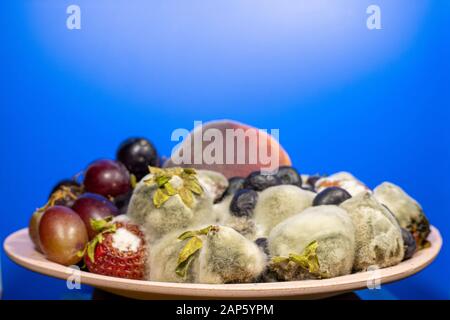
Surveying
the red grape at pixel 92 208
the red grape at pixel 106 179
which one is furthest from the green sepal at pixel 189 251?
the red grape at pixel 106 179

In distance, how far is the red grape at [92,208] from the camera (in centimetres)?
89

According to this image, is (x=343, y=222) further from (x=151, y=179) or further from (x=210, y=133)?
(x=210, y=133)

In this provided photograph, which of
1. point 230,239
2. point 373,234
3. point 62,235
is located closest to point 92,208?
point 62,235

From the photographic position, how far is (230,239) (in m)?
0.70

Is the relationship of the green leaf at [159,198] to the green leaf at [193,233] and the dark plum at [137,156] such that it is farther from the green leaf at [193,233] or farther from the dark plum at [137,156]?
the dark plum at [137,156]

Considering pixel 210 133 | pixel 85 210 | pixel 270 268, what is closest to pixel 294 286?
pixel 270 268

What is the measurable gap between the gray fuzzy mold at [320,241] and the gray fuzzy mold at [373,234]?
0.02m

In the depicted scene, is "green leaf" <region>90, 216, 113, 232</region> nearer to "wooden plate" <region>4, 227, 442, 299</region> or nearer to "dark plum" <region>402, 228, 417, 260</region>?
"wooden plate" <region>4, 227, 442, 299</region>

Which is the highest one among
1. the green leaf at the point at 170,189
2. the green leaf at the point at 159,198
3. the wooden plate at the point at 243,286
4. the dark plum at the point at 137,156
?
the dark plum at the point at 137,156

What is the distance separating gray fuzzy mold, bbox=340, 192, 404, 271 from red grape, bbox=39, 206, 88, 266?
371mm

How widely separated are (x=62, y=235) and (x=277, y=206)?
0.30 meters

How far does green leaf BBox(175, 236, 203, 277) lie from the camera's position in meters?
0.72

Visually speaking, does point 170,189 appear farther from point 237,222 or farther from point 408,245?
point 408,245

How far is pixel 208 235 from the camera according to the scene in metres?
0.71
